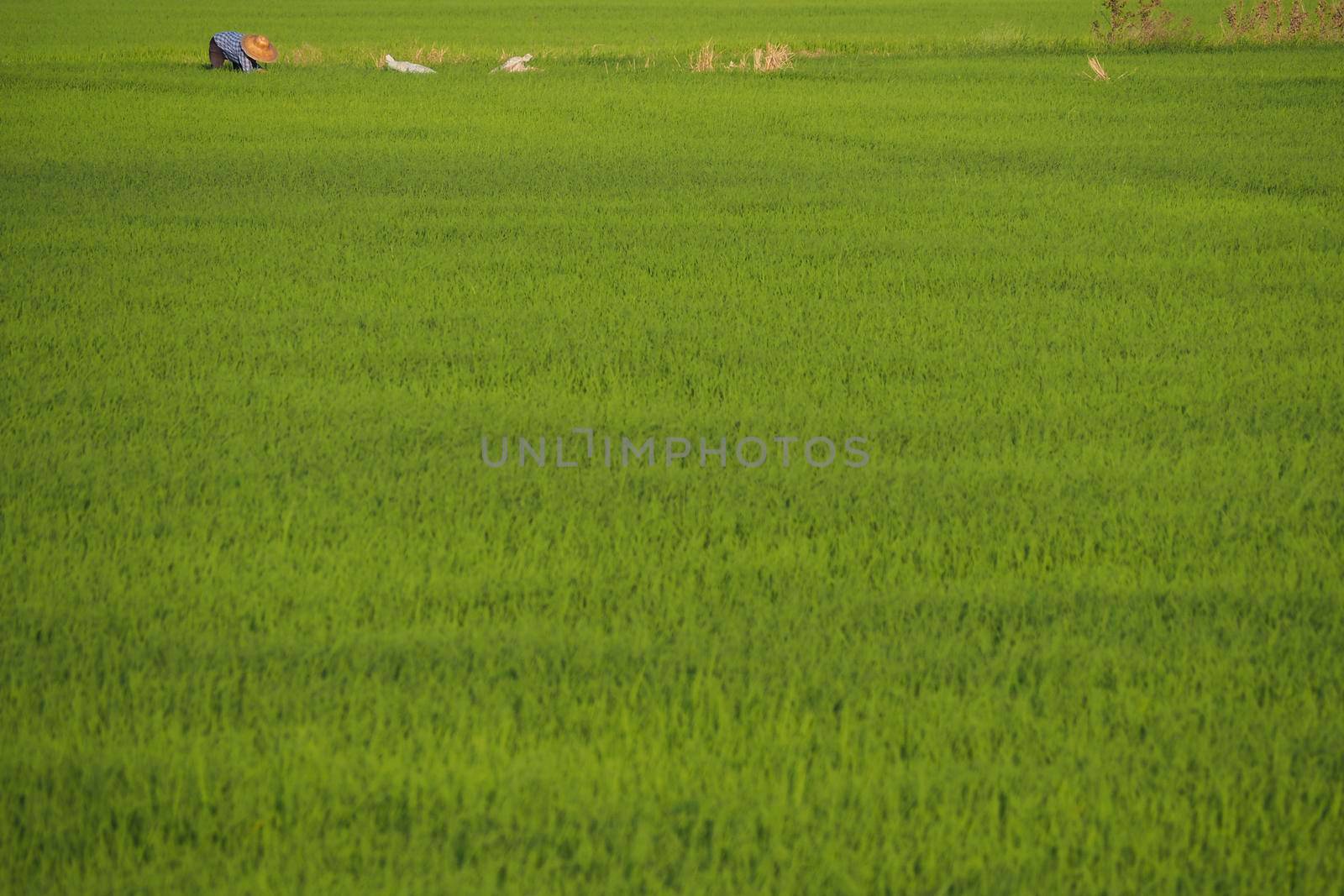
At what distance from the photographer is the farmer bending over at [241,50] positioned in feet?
59.7

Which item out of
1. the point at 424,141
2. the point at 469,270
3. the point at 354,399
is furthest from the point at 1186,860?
the point at 424,141

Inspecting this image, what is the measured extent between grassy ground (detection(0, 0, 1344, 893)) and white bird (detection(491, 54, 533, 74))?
8.55m

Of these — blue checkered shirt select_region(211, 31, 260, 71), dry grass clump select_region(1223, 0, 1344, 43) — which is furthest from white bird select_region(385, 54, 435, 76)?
dry grass clump select_region(1223, 0, 1344, 43)

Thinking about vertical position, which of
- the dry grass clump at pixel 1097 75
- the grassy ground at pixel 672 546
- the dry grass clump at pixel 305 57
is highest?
the dry grass clump at pixel 305 57

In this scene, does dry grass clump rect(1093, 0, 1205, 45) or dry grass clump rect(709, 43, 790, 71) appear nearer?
dry grass clump rect(709, 43, 790, 71)

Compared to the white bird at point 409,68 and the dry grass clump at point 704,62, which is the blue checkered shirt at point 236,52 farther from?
the dry grass clump at point 704,62

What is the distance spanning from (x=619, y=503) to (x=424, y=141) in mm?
9041

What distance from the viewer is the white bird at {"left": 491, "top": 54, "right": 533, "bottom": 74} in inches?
723

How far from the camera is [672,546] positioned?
4164 mm

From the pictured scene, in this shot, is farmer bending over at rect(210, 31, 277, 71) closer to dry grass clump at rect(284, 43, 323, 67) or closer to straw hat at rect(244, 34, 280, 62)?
straw hat at rect(244, 34, 280, 62)

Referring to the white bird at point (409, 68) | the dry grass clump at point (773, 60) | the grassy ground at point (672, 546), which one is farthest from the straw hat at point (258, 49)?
the grassy ground at point (672, 546)

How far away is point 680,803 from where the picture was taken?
2.88 meters

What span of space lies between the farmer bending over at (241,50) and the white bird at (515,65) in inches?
118

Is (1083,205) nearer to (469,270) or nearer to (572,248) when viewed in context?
(572,248)
